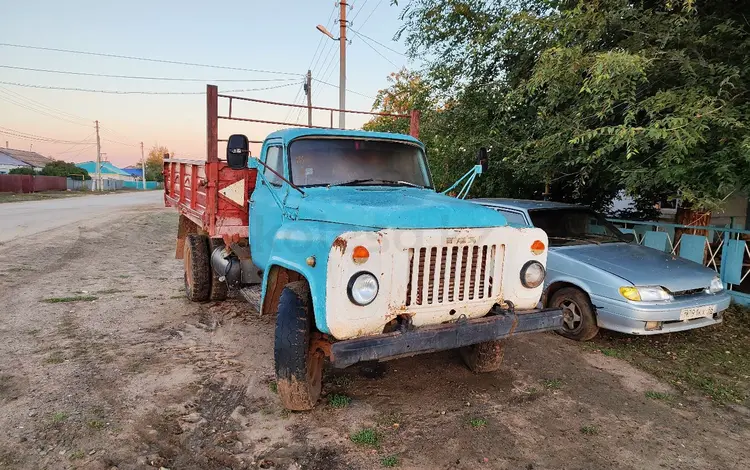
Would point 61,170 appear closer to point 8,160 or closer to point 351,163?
point 8,160

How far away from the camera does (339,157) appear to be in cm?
434

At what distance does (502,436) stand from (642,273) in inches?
108

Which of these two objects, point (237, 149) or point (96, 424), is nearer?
point (96, 424)

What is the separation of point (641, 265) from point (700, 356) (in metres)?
1.09

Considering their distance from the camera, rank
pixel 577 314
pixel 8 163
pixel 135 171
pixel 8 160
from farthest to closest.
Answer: pixel 135 171
pixel 8 160
pixel 8 163
pixel 577 314

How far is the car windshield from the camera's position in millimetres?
5996

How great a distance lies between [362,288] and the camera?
290 cm

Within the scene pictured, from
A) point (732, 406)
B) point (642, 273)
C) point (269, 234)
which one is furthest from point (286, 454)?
point (642, 273)

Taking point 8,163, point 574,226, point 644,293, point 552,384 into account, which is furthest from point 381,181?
point 8,163

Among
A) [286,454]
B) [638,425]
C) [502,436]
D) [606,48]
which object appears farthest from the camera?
[606,48]

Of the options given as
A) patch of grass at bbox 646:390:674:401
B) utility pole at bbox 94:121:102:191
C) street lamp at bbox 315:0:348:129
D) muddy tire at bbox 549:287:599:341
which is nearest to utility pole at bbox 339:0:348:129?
street lamp at bbox 315:0:348:129

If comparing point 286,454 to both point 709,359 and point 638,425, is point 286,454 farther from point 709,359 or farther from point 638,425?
point 709,359

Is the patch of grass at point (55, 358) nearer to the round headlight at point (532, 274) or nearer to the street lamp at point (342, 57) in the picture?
the round headlight at point (532, 274)

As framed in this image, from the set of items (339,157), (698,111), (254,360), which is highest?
(698,111)
